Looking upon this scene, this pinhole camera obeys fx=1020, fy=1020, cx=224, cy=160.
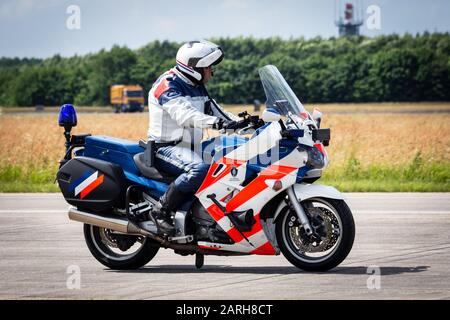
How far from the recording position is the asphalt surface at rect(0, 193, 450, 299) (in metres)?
8.17

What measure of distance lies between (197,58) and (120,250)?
200 cm

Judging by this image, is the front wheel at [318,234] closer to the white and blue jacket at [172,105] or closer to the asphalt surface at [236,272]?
the asphalt surface at [236,272]

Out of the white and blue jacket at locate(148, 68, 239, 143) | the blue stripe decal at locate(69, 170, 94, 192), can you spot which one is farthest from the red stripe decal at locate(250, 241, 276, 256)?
the blue stripe decal at locate(69, 170, 94, 192)

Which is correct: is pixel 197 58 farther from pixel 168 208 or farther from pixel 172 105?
pixel 168 208

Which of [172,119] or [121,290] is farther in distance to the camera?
[172,119]

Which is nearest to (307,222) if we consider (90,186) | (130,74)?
(90,186)

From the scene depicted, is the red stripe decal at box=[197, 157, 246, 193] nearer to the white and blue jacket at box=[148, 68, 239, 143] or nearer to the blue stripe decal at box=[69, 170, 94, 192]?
the white and blue jacket at box=[148, 68, 239, 143]

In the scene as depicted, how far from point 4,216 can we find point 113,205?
18.0 ft

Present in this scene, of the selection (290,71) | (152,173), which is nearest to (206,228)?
(152,173)

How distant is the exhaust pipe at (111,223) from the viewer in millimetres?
9391

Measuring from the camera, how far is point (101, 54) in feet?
391

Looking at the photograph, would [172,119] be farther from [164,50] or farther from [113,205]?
[164,50]

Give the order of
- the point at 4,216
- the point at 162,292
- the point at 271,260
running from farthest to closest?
the point at 4,216 → the point at 271,260 → the point at 162,292

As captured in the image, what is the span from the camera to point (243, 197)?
902cm
